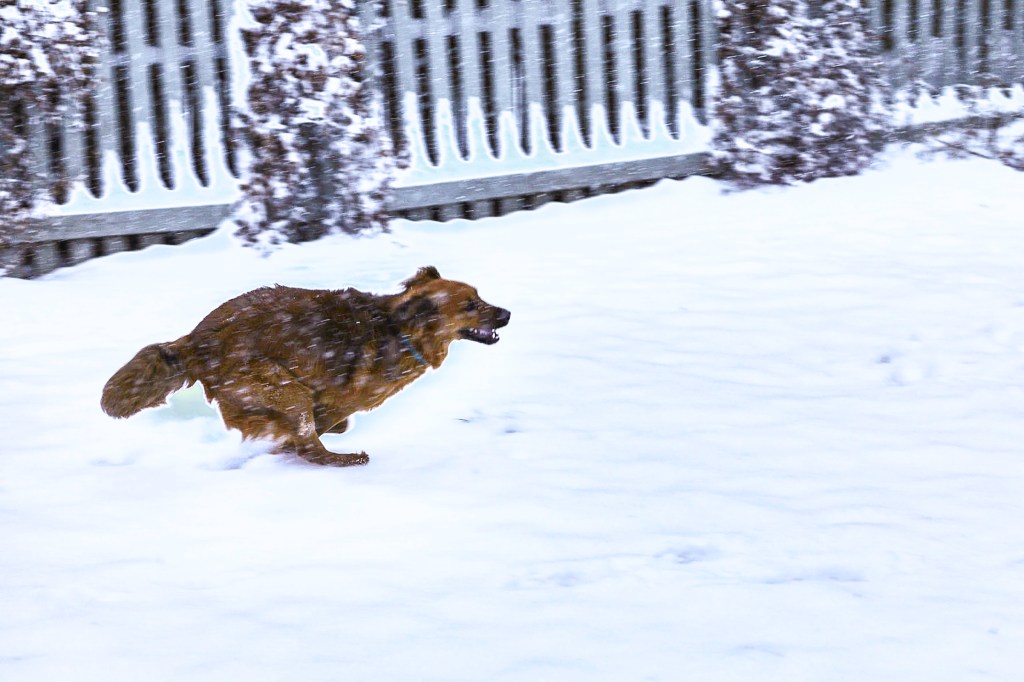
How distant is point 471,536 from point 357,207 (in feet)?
11.0

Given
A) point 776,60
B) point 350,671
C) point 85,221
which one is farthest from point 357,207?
point 350,671

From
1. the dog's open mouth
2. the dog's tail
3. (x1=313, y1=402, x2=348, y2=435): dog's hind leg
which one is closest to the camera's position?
the dog's tail

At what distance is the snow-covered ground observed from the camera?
2268 millimetres

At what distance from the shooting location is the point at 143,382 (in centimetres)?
334

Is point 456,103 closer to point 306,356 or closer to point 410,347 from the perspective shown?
point 410,347

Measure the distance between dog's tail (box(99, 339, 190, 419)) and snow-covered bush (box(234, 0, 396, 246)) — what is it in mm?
2426

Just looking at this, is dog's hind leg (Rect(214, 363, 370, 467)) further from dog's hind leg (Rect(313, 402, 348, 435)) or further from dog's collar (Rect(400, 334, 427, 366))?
dog's collar (Rect(400, 334, 427, 366))

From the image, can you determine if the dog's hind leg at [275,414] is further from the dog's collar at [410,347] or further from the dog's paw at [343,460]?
the dog's collar at [410,347]

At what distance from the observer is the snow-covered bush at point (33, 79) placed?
528cm

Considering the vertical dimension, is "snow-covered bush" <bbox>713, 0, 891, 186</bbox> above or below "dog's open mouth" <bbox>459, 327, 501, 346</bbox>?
above

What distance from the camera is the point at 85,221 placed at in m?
5.61

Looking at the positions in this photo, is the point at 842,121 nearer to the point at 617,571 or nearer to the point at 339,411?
the point at 339,411

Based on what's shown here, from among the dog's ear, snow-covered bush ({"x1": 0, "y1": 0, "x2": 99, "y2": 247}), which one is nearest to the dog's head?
the dog's ear

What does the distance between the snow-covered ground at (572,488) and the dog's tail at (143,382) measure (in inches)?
6.6
